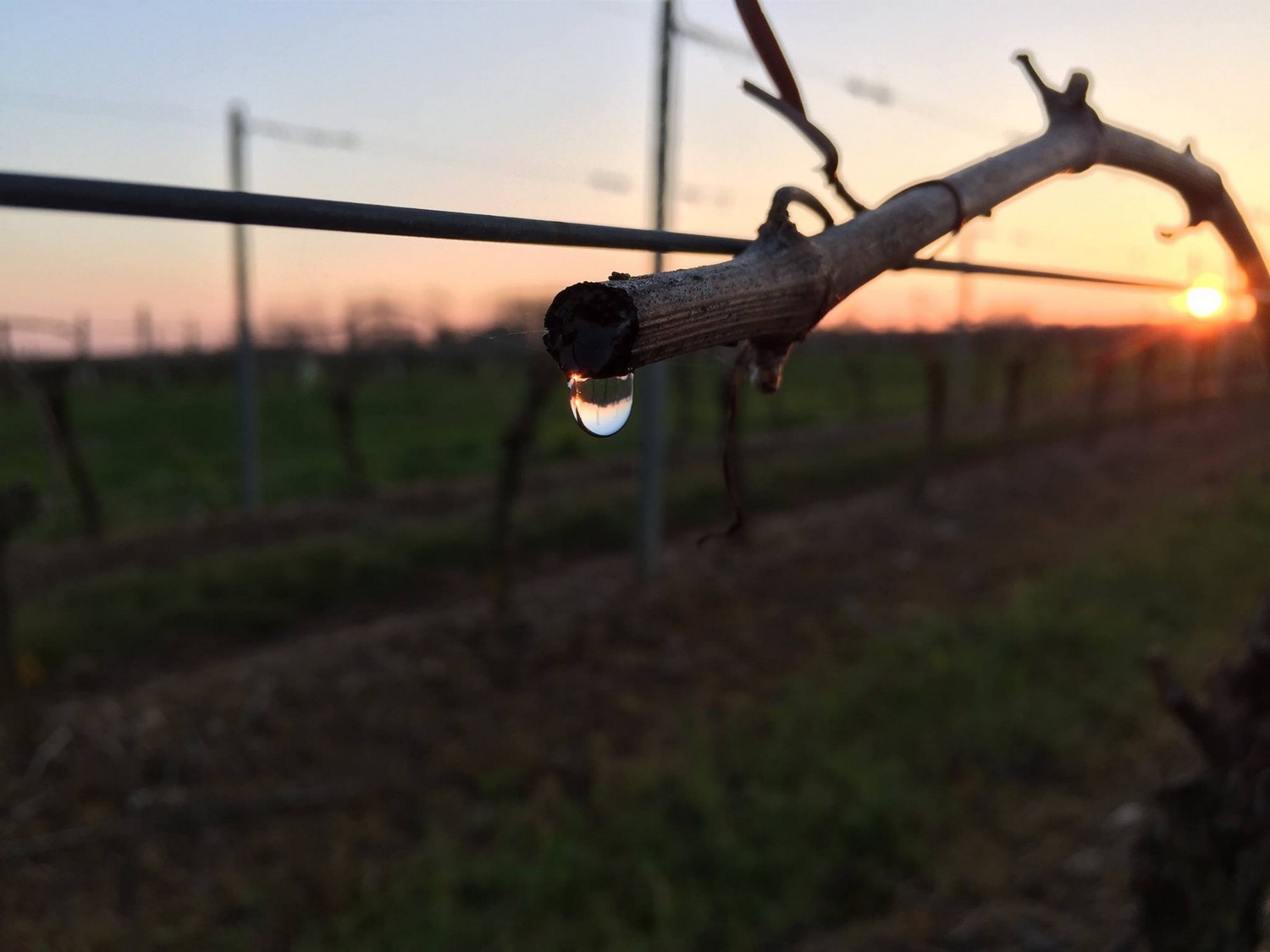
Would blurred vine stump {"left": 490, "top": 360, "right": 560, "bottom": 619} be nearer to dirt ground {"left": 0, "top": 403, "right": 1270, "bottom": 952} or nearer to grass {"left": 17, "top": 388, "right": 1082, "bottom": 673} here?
dirt ground {"left": 0, "top": 403, "right": 1270, "bottom": 952}

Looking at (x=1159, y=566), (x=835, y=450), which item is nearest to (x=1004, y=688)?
(x=1159, y=566)

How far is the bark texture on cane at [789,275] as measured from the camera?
734mm

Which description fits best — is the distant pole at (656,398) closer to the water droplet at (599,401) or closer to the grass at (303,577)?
the grass at (303,577)

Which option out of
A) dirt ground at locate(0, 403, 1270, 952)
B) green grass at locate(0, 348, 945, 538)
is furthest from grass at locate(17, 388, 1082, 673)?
green grass at locate(0, 348, 945, 538)

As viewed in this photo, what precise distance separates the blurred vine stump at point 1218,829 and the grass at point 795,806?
152 cm

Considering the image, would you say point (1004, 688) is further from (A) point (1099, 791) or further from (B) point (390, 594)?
(B) point (390, 594)

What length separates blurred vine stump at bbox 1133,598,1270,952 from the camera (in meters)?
2.41

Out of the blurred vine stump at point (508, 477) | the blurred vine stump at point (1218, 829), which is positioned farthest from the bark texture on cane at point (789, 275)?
the blurred vine stump at point (508, 477)

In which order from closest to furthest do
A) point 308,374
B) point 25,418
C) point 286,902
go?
point 286,902, point 25,418, point 308,374

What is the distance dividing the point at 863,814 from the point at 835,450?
11.7 m

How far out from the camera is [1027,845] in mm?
4262

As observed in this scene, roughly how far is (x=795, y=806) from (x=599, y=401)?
4.02 m

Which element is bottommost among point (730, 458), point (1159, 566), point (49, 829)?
point (49, 829)

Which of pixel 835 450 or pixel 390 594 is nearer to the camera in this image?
pixel 390 594
